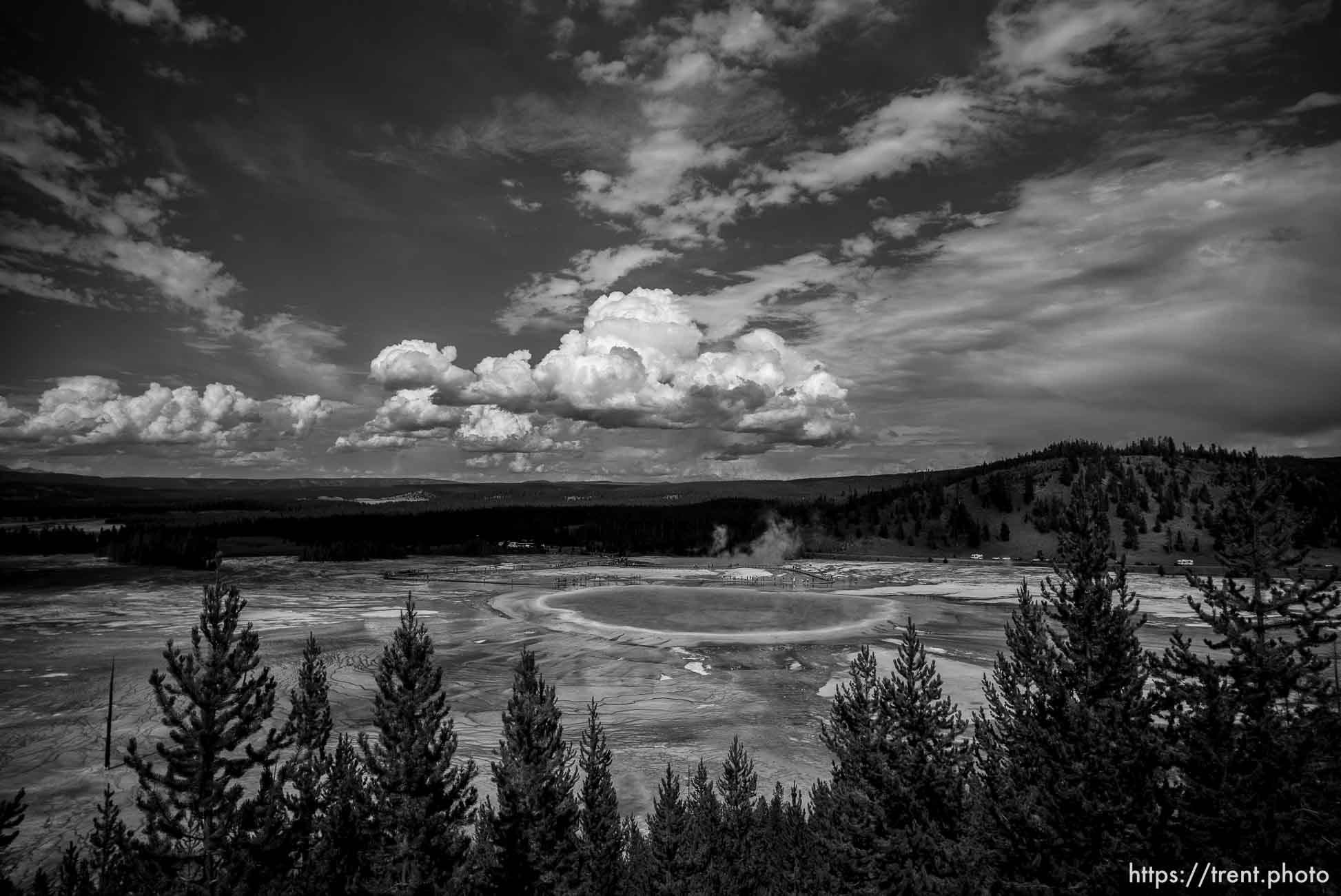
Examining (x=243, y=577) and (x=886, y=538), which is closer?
(x=243, y=577)

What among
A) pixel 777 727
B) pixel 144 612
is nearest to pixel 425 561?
pixel 144 612

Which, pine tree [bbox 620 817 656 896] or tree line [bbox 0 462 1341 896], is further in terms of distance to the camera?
pine tree [bbox 620 817 656 896]

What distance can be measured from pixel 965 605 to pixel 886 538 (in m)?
93.0

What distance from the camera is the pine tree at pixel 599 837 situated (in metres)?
22.1

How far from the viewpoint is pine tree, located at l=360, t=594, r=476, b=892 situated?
786 inches

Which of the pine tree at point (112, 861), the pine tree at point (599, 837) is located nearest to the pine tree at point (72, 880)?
the pine tree at point (112, 861)

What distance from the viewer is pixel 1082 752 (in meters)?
16.8

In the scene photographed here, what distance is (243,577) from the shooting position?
A: 118375 mm

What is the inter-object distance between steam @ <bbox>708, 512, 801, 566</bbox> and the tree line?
13416 cm

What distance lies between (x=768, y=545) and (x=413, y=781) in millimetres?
161096

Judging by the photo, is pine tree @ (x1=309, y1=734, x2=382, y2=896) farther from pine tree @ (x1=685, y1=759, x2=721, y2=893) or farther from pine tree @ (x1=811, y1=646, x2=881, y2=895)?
Result: pine tree @ (x1=811, y1=646, x2=881, y2=895)

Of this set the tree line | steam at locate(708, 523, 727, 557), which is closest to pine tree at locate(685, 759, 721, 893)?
the tree line

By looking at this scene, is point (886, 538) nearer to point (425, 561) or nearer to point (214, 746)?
point (425, 561)

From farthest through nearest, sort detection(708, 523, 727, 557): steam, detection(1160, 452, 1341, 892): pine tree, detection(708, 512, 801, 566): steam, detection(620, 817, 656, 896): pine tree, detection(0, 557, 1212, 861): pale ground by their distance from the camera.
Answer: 1. detection(708, 523, 727, 557): steam
2. detection(708, 512, 801, 566): steam
3. detection(0, 557, 1212, 861): pale ground
4. detection(620, 817, 656, 896): pine tree
5. detection(1160, 452, 1341, 892): pine tree
